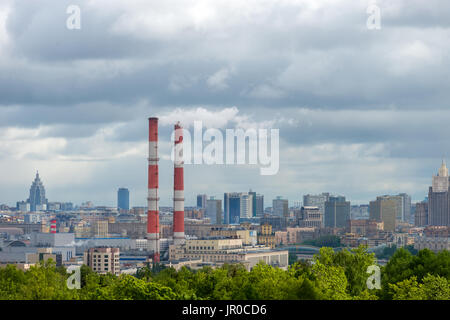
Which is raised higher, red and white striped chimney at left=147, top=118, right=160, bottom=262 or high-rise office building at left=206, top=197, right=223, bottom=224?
red and white striped chimney at left=147, top=118, right=160, bottom=262

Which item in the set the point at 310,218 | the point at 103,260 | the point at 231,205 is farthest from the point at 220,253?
the point at 231,205

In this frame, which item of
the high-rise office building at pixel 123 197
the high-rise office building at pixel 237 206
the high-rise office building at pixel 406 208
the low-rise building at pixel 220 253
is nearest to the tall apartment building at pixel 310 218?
the high-rise office building at pixel 237 206

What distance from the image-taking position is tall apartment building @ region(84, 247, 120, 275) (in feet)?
225

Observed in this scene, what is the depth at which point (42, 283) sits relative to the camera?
71.2ft

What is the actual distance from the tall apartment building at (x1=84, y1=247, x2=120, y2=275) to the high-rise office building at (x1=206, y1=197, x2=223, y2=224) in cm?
7670

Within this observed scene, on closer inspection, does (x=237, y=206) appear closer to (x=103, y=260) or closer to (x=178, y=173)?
(x=178, y=173)

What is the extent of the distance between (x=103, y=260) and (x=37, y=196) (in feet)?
308

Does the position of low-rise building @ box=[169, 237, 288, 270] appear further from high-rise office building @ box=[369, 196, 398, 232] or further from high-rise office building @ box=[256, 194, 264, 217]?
high-rise office building @ box=[256, 194, 264, 217]

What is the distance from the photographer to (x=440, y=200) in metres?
139

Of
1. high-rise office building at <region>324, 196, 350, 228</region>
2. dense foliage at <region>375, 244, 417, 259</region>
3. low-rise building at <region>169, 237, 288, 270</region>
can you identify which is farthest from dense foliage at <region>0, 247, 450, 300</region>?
high-rise office building at <region>324, 196, 350, 228</region>

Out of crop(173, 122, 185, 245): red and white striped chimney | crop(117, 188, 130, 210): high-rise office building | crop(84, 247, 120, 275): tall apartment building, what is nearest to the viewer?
crop(84, 247, 120, 275): tall apartment building
